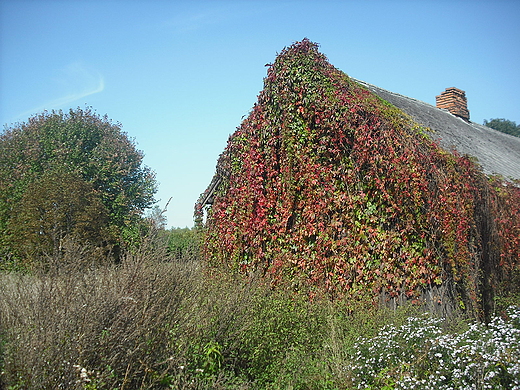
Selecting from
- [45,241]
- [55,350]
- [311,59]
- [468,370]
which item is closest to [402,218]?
[468,370]

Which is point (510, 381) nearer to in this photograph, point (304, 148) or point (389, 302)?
point (389, 302)

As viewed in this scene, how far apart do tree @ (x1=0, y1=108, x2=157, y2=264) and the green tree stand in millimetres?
30142

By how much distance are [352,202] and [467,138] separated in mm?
7598

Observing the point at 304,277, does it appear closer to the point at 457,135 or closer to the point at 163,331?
the point at 163,331

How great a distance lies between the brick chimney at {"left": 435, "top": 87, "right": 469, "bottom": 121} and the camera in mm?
15750

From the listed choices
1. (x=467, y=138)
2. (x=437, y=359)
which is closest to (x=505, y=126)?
(x=467, y=138)

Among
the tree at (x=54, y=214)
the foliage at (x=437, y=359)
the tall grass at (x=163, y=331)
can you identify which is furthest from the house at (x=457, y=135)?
the tree at (x=54, y=214)

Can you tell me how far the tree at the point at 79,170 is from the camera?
17516 mm

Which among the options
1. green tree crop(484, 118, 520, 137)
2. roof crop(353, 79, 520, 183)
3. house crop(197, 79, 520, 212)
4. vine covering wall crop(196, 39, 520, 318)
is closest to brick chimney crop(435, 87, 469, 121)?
house crop(197, 79, 520, 212)

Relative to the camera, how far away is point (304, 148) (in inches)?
294

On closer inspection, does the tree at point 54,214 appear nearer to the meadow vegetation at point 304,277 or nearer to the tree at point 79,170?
the tree at point 79,170

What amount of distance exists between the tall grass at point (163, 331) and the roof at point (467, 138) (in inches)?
208

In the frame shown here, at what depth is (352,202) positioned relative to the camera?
6.71 metres

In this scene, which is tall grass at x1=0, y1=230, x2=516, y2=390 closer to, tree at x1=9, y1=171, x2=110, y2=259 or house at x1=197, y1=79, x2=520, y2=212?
house at x1=197, y1=79, x2=520, y2=212
